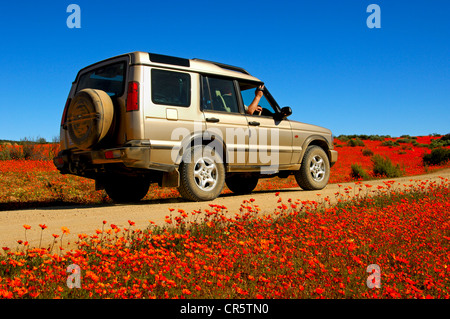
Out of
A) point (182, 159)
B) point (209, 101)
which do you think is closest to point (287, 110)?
point (209, 101)

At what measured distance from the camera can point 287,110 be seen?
8664 mm

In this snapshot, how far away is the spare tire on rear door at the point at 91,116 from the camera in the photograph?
641 cm

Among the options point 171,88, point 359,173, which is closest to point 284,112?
point 171,88

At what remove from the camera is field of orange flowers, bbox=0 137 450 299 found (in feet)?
10.7

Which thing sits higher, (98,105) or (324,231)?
(98,105)

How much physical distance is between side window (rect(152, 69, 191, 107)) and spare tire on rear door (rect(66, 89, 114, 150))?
754 millimetres

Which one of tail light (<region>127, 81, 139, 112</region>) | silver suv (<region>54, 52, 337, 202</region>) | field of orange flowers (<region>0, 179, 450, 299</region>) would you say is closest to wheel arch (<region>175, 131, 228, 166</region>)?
silver suv (<region>54, 52, 337, 202</region>)

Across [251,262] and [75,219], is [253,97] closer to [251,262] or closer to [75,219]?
[75,219]

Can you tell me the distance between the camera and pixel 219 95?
25.7 ft
